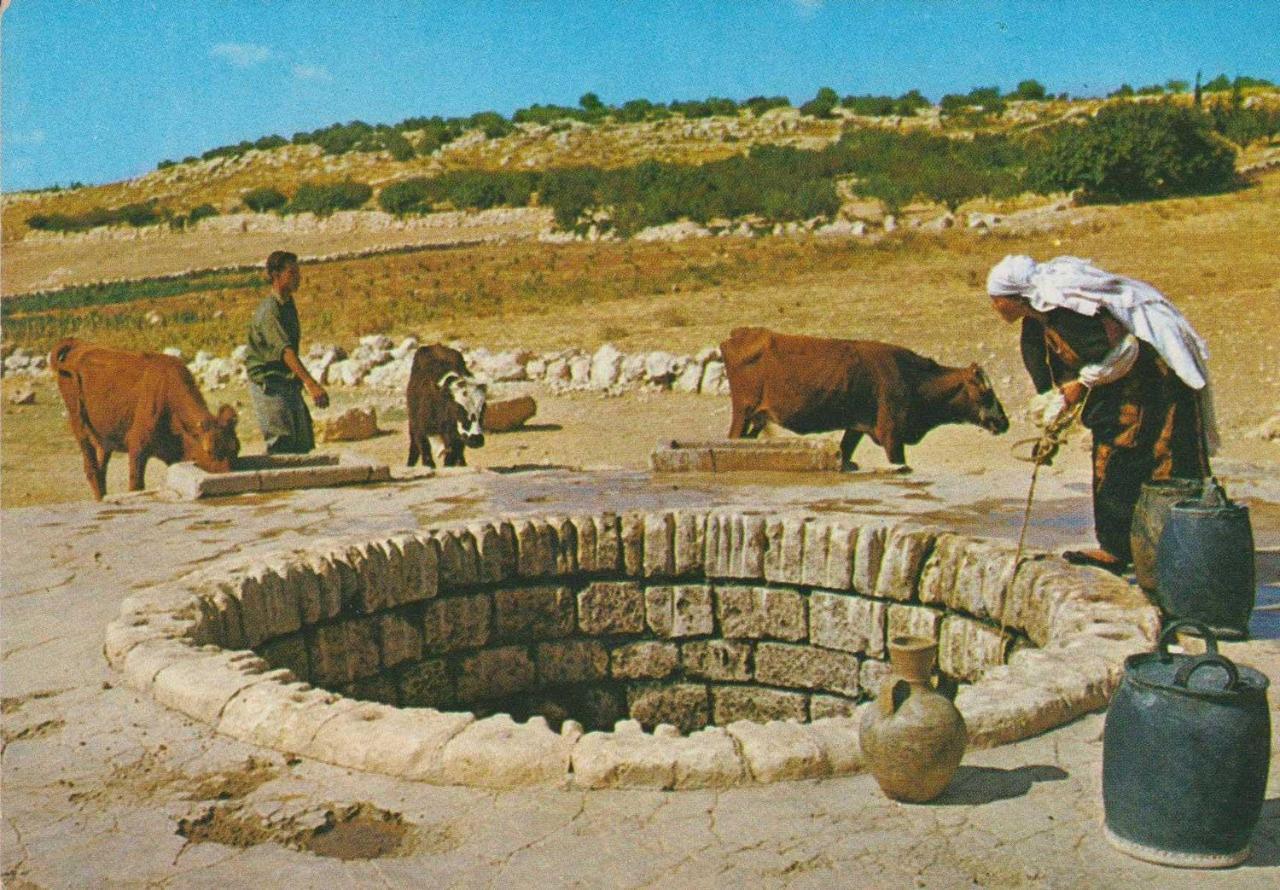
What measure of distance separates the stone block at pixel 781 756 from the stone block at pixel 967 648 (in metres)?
2.56

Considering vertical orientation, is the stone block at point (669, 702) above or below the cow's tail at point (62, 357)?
below

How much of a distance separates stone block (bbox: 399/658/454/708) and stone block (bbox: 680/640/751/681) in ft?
4.59

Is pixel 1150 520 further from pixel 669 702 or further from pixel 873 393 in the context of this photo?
pixel 873 393

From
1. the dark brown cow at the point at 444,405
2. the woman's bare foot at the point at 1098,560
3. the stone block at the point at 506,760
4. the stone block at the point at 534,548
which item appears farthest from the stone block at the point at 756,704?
the stone block at the point at 506,760

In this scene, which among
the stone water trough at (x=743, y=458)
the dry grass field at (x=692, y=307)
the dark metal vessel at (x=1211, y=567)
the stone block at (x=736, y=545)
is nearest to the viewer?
the dark metal vessel at (x=1211, y=567)

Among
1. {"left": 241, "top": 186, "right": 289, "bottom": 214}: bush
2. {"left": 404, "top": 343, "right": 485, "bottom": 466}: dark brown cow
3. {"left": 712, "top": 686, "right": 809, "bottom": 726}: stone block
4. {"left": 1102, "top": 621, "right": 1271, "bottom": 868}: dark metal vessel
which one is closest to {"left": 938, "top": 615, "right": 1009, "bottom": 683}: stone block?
{"left": 712, "top": 686, "right": 809, "bottom": 726}: stone block

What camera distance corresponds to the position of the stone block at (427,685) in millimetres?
7223

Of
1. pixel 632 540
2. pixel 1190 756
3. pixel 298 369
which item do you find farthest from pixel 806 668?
pixel 1190 756

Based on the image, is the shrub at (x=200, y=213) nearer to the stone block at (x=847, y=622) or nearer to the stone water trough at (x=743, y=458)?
the stone water trough at (x=743, y=458)

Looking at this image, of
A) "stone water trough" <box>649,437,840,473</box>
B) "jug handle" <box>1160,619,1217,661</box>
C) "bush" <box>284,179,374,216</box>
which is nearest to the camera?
"jug handle" <box>1160,619,1217,661</box>

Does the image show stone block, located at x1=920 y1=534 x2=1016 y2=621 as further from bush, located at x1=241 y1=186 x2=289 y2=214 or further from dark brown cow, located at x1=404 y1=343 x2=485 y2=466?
bush, located at x1=241 y1=186 x2=289 y2=214

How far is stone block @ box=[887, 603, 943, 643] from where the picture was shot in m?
7.14

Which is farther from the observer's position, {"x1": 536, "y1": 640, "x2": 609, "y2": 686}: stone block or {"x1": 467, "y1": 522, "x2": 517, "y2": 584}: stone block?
{"x1": 536, "y1": 640, "x2": 609, "y2": 686}: stone block

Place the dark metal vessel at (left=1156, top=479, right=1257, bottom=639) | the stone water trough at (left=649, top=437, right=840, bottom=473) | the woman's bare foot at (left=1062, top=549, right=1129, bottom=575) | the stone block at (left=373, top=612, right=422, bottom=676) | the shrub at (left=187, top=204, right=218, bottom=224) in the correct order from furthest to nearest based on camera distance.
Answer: the shrub at (left=187, top=204, right=218, bottom=224) → the stone water trough at (left=649, top=437, right=840, bottom=473) → the stone block at (left=373, top=612, right=422, bottom=676) → the woman's bare foot at (left=1062, top=549, right=1129, bottom=575) → the dark metal vessel at (left=1156, top=479, right=1257, bottom=639)
